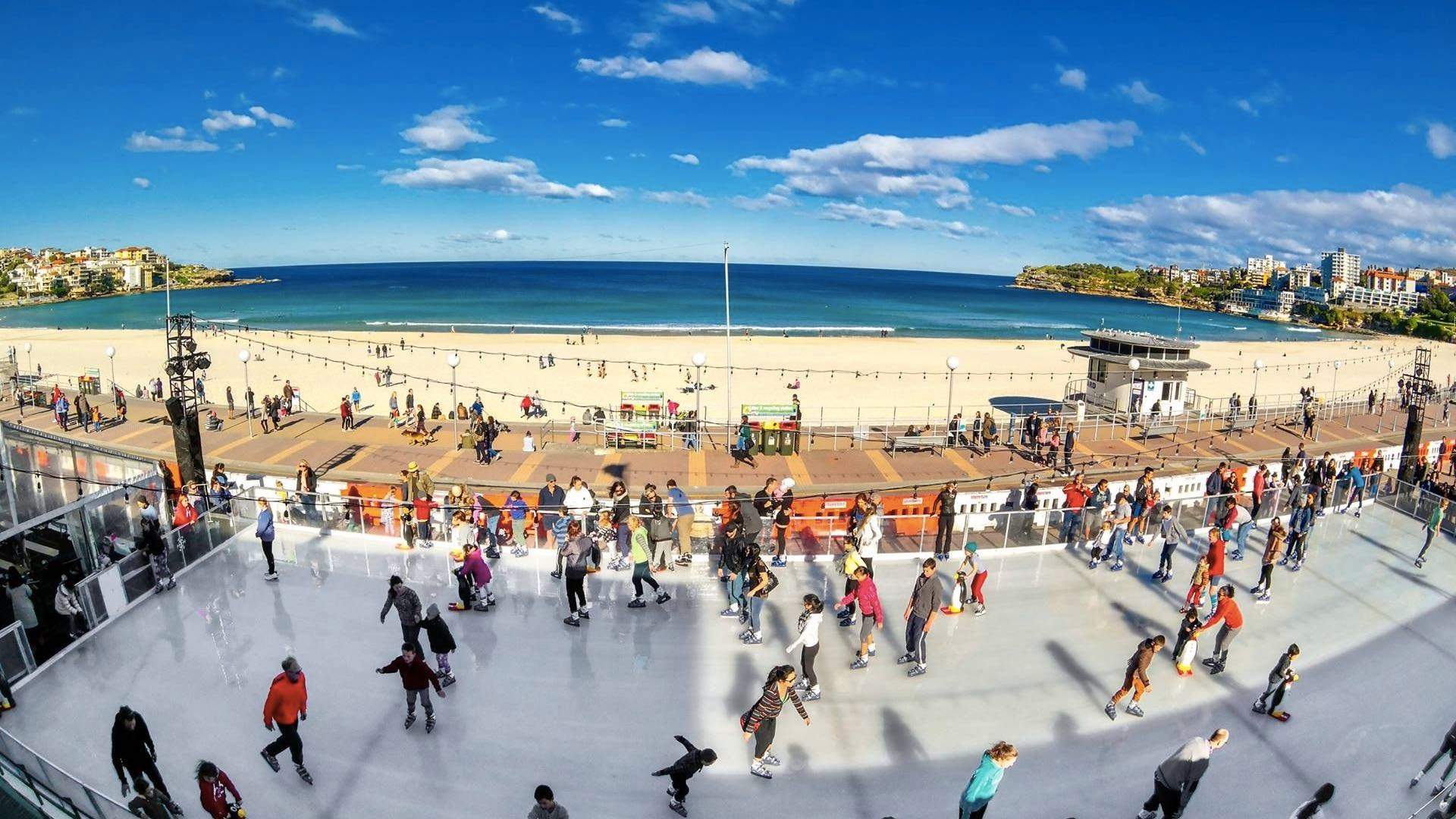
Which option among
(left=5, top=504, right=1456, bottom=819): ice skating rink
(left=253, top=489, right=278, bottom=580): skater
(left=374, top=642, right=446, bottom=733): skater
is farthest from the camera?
(left=253, top=489, right=278, bottom=580): skater

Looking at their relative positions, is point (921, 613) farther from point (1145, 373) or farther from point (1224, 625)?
point (1145, 373)

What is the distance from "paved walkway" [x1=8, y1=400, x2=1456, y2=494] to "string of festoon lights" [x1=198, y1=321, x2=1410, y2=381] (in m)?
17.3

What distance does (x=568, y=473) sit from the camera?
18.4m

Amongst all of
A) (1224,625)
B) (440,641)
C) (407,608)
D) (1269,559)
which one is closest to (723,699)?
(440,641)

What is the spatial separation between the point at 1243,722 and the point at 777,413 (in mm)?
14774

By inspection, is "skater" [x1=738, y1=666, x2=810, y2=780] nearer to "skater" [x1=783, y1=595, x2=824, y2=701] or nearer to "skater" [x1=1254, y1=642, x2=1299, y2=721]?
"skater" [x1=783, y1=595, x2=824, y2=701]

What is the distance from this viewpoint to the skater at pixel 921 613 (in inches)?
271

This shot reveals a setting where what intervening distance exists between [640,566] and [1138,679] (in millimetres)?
5003

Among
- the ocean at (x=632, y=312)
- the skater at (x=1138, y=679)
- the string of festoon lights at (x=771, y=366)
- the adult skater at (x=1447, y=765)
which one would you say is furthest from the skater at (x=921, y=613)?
the ocean at (x=632, y=312)

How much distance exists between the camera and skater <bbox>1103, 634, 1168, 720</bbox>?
620 centimetres

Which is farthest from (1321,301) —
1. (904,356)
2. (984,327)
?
(904,356)

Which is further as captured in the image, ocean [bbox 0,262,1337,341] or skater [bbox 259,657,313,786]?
ocean [bbox 0,262,1337,341]

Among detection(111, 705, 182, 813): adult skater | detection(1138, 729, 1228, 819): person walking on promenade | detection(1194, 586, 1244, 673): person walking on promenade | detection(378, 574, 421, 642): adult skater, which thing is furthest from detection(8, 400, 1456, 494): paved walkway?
detection(111, 705, 182, 813): adult skater

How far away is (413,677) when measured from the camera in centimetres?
593
